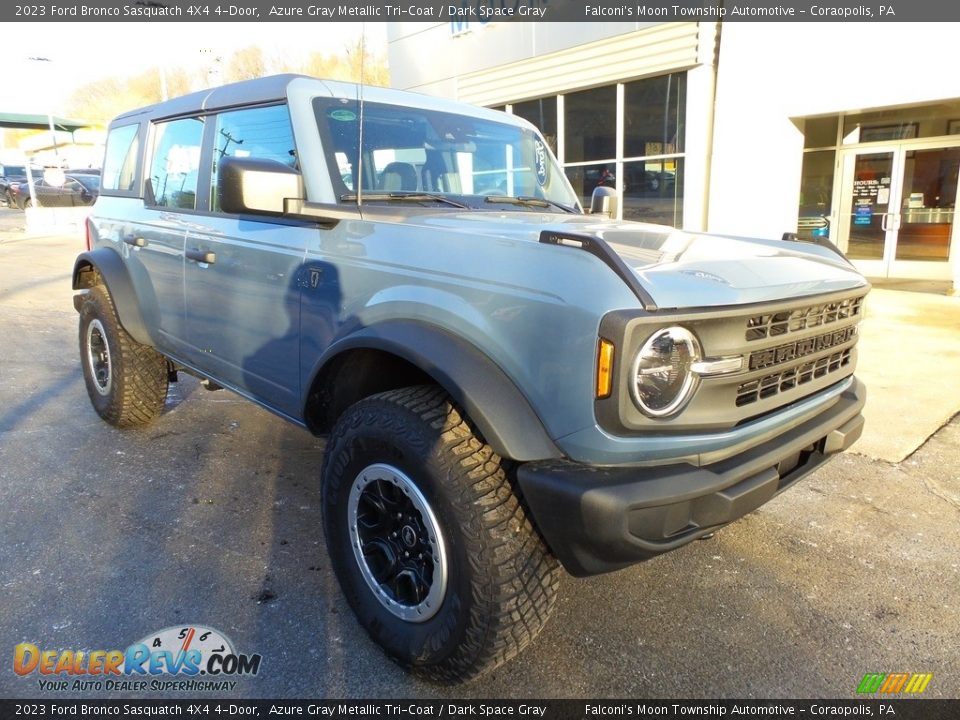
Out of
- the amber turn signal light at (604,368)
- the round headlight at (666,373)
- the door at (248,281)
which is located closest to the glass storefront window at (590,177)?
the door at (248,281)

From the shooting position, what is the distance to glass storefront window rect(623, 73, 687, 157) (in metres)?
10.6

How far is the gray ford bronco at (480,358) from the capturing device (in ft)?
5.90

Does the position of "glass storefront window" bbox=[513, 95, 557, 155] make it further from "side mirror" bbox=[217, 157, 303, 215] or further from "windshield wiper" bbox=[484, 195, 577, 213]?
"side mirror" bbox=[217, 157, 303, 215]

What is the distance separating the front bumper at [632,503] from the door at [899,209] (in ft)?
33.9

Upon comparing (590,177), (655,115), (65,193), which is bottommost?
(590,177)

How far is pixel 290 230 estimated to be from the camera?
2.73 m

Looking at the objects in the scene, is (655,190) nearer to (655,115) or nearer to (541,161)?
(655,115)

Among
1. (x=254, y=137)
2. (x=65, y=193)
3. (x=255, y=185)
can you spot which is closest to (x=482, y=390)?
(x=255, y=185)

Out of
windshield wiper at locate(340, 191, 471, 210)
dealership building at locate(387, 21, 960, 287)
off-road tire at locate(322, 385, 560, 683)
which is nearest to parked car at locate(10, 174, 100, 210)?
dealership building at locate(387, 21, 960, 287)

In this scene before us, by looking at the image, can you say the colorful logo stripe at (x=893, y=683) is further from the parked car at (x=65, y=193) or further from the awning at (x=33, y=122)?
the awning at (x=33, y=122)

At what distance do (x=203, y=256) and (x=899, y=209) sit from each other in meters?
11.3

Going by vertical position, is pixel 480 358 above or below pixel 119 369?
above

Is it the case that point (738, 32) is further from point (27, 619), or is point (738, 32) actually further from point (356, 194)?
point (27, 619)

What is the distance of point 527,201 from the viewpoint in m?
3.30
